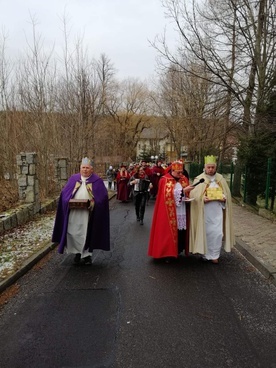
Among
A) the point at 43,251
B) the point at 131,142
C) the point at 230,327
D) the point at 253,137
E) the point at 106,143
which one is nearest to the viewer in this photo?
the point at 230,327

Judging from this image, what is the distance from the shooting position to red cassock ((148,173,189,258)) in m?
5.97

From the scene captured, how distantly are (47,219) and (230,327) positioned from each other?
24.7 feet

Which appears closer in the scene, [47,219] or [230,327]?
[230,327]

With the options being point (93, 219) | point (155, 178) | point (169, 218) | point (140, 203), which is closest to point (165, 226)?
point (169, 218)

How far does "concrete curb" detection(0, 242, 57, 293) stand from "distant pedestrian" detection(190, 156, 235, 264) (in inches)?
119

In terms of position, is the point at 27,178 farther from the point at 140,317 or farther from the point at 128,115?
the point at 128,115

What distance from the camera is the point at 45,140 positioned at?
13453 mm

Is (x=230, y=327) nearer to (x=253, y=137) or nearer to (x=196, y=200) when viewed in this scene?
(x=196, y=200)

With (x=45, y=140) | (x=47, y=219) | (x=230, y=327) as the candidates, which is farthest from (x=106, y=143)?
(x=230, y=327)

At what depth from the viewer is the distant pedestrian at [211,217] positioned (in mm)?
5957

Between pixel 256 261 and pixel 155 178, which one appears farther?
pixel 155 178

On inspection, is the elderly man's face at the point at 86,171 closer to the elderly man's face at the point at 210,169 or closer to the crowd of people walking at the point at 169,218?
the crowd of people walking at the point at 169,218

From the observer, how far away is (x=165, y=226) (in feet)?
19.7

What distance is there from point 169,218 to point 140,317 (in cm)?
240
